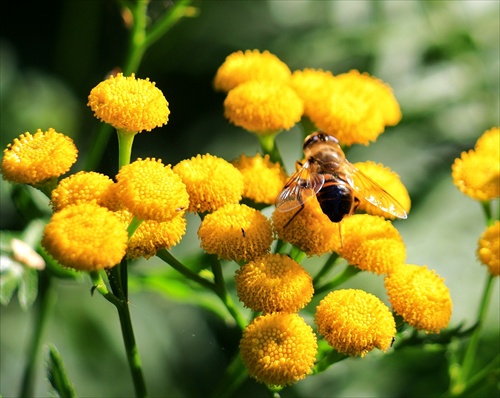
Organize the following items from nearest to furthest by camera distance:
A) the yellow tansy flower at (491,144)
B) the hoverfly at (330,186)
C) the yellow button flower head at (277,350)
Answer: the yellow button flower head at (277,350)
the hoverfly at (330,186)
the yellow tansy flower at (491,144)

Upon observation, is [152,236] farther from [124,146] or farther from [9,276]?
[9,276]

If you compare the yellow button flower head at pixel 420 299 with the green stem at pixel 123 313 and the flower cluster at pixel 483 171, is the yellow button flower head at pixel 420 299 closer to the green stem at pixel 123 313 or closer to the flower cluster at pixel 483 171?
A: the flower cluster at pixel 483 171

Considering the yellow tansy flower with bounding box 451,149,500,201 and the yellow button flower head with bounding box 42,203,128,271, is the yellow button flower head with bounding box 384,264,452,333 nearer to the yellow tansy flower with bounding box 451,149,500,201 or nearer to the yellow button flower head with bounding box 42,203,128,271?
the yellow tansy flower with bounding box 451,149,500,201

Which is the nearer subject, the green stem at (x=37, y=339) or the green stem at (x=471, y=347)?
the green stem at (x=471, y=347)

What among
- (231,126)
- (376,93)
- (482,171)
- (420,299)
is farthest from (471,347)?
(231,126)

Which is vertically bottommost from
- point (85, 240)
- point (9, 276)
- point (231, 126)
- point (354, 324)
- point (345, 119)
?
point (231, 126)

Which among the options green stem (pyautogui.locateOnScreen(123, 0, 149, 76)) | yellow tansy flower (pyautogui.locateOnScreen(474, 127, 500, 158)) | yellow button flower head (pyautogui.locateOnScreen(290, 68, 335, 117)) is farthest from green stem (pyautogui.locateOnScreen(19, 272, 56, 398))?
yellow tansy flower (pyautogui.locateOnScreen(474, 127, 500, 158))

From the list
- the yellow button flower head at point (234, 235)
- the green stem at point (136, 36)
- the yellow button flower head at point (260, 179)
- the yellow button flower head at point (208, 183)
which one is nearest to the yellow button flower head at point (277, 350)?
the yellow button flower head at point (234, 235)
